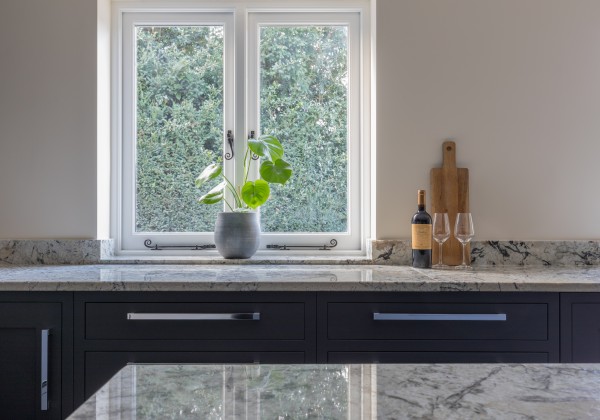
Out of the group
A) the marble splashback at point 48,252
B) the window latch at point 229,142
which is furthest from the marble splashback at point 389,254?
the window latch at point 229,142

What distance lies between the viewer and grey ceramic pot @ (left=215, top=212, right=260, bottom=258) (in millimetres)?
2377

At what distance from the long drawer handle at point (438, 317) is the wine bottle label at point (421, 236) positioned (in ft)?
1.59

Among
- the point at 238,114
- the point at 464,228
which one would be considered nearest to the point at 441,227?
the point at 464,228

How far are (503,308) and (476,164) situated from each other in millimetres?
824

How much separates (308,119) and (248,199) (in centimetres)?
55

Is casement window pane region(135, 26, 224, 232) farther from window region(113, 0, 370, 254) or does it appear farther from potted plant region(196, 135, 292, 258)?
potted plant region(196, 135, 292, 258)

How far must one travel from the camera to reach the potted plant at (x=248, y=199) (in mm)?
2365

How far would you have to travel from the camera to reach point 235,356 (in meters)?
1.79

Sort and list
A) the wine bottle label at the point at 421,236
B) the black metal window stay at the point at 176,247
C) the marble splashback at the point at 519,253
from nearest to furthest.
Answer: the wine bottle label at the point at 421,236 → the marble splashback at the point at 519,253 → the black metal window stay at the point at 176,247

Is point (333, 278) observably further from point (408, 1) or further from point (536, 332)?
point (408, 1)

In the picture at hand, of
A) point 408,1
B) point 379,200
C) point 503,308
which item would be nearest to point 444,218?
point 379,200

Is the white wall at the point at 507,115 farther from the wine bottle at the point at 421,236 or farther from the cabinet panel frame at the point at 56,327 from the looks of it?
the cabinet panel frame at the point at 56,327

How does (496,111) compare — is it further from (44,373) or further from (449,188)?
(44,373)

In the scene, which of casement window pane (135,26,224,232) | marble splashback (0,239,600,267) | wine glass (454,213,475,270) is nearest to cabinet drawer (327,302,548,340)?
wine glass (454,213,475,270)
